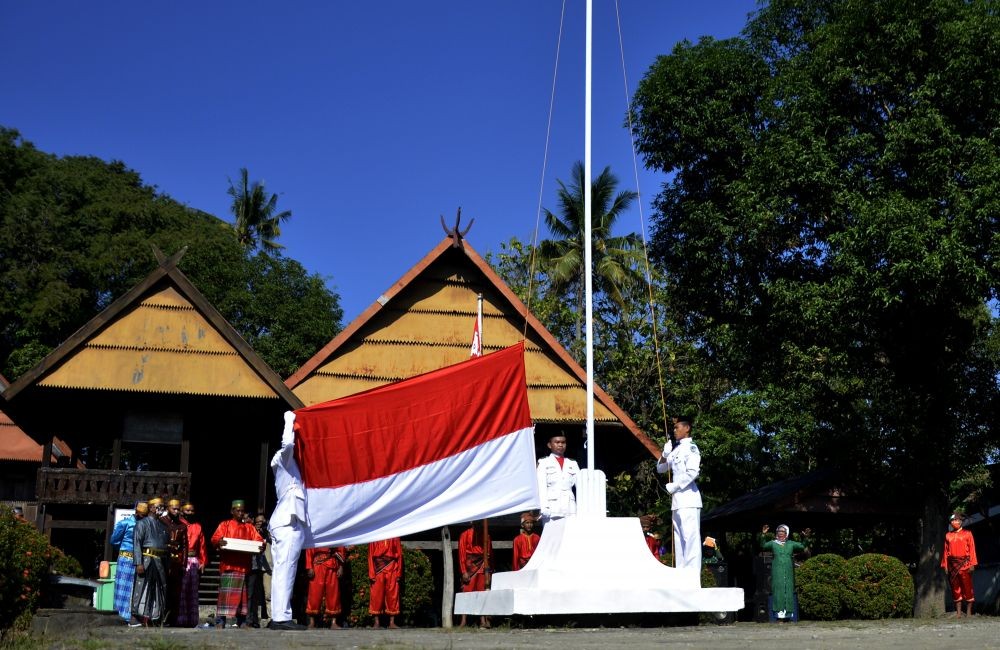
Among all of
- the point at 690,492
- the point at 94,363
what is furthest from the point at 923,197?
the point at 94,363

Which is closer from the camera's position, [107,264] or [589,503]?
[589,503]

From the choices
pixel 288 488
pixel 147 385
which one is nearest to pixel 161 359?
pixel 147 385

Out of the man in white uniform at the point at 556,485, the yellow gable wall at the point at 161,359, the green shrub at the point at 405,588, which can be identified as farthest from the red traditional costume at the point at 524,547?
the yellow gable wall at the point at 161,359

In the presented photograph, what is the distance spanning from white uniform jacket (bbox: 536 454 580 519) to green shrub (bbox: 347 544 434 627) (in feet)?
16.5

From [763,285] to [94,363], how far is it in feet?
38.3

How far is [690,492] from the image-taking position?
11.5 metres

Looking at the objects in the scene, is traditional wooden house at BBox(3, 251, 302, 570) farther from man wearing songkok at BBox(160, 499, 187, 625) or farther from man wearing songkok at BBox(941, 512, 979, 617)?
man wearing songkok at BBox(941, 512, 979, 617)

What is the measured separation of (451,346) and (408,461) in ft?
32.7

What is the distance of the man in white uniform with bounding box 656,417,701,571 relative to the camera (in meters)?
11.4

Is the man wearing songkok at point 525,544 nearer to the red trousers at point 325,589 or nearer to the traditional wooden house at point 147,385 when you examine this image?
the red trousers at point 325,589

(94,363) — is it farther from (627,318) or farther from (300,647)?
(627,318)

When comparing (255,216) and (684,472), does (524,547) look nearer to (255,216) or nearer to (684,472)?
(684,472)

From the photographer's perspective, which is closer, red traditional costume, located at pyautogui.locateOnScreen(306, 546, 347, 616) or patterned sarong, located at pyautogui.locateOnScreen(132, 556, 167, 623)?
patterned sarong, located at pyautogui.locateOnScreen(132, 556, 167, 623)

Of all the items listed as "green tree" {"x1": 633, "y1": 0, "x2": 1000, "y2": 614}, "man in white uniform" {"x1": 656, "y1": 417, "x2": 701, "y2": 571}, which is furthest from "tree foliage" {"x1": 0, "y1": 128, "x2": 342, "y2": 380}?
"man in white uniform" {"x1": 656, "y1": 417, "x2": 701, "y2": 571}
